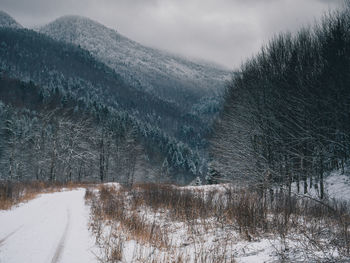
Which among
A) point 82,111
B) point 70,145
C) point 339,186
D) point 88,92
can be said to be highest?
point 88,92

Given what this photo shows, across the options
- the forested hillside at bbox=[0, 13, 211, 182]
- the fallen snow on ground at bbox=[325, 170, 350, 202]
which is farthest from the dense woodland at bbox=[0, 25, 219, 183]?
the fallen snow on ground at bbox=[325, 170, 350, 202]

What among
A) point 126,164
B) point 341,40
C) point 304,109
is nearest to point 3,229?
point 304,109

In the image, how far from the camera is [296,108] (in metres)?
14.6

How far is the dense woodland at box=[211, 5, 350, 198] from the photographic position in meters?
12.8

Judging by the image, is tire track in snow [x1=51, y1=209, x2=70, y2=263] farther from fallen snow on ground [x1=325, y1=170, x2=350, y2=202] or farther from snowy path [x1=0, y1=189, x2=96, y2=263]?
fallen snow on ground [x1=325, y1=170, x2=350, y2=202]

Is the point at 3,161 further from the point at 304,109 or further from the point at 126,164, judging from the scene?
the point at 304,109

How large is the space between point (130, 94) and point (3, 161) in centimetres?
15589

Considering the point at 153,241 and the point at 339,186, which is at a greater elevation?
the point at 339,186

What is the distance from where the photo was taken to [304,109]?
1424 centimetres

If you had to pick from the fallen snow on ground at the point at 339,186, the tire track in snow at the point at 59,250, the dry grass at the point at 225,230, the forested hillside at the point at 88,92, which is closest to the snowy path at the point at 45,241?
the tire track in snow at the point at 59,250

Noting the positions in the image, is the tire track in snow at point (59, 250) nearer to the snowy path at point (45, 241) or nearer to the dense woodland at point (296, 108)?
the snowy path at point (45, 241)

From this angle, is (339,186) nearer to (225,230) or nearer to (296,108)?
(296,108)

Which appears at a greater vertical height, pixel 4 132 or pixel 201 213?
pixel 4 132

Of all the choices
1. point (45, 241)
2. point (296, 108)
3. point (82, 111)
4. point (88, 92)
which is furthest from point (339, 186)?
point (88, 92)
